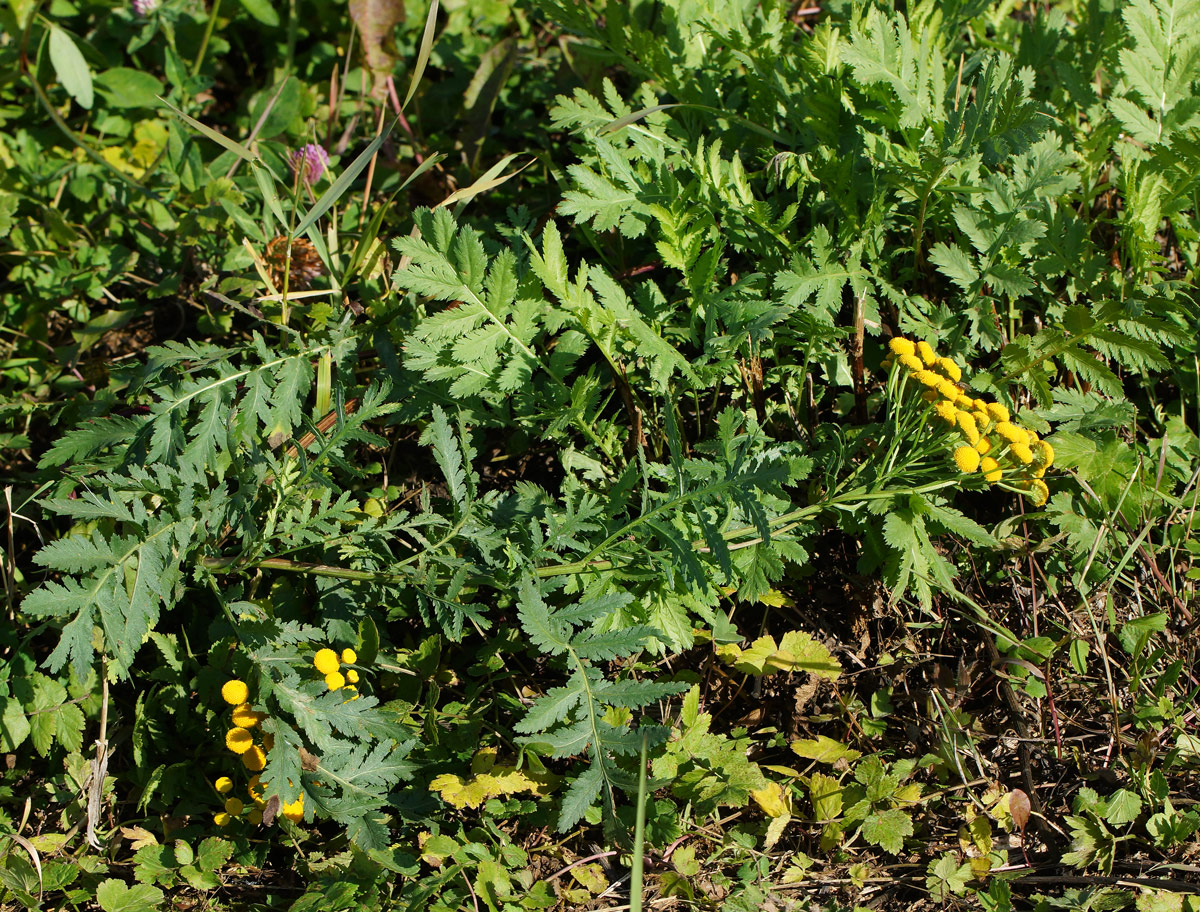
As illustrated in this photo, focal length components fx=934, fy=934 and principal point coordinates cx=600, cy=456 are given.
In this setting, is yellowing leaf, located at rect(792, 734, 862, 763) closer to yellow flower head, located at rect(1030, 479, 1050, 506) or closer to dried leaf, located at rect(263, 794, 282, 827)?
yellow flower head, located at rect(1030, 479, 1050, 506)

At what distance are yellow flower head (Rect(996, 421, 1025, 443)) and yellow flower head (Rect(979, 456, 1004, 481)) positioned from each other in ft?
0.21

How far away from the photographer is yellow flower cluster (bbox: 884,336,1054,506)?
84.2 inches

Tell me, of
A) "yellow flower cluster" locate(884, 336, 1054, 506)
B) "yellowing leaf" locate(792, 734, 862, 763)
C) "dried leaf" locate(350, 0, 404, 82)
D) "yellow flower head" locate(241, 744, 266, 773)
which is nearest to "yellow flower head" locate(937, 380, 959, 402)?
"yellow flower cluster" locate(884, 336, 1054, 506)

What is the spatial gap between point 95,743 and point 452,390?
1.28m

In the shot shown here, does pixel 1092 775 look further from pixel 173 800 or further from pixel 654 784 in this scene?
pixel 173 800

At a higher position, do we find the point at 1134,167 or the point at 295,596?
the point at 1134,167

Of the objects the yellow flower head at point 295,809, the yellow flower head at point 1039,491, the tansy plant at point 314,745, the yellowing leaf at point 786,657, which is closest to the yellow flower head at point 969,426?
the yellow flower head at point 1039,491

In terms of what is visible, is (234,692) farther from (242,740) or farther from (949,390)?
(949,390)

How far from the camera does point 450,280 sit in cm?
238

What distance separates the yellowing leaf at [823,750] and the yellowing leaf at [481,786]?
26.1 inches

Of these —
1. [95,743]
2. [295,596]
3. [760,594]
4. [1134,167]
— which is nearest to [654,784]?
[760,594]

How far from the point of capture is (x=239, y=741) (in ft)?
6.93

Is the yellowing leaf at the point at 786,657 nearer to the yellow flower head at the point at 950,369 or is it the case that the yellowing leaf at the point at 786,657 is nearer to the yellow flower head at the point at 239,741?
the yellow flower head at the point at 950,369

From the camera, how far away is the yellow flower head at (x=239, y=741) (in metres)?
2.11
